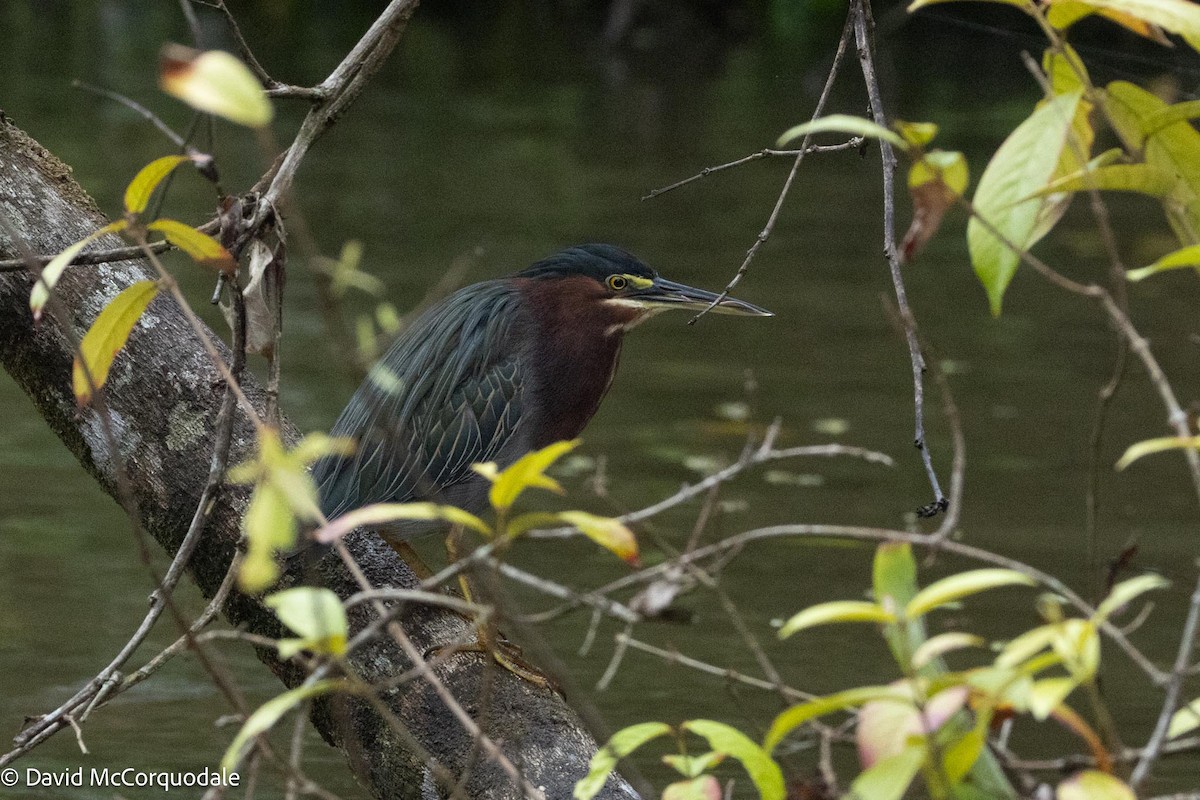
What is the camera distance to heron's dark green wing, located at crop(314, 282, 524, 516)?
10.7ft

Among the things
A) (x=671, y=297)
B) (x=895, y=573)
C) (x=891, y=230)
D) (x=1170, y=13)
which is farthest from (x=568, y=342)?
(x=1170, y=13)

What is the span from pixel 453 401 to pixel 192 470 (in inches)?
28.7

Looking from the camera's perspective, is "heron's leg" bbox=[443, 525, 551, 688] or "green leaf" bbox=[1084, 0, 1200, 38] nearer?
"green leaf" bbox=[1084, 0, 1200, 38]

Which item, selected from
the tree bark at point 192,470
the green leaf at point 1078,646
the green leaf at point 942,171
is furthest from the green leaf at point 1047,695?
the tree bark at point 192,470

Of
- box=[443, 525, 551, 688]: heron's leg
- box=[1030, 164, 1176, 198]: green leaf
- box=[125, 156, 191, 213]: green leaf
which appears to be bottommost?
box=[443, 525, 551, 688]: heron's leg

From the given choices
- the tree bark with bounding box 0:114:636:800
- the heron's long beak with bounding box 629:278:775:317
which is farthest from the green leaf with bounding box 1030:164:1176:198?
the heron's long beak with bounding box 629:278:775:317

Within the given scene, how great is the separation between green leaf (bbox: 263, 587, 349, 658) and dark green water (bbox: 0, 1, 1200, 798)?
2.08 ft

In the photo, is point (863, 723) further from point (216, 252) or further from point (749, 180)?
point (749, 180)

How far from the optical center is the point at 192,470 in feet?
9.03

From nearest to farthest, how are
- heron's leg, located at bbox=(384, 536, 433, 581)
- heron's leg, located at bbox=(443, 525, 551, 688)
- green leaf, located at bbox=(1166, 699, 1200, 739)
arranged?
1. green leaf, located at bbox=(1166, 699, 1200, 739)
2. heron's leg, located at bbox=(443, 525, 551, 688)
3. heron's leg, located at bbox=(384, 536, 433, 581)

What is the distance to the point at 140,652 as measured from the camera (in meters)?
4.90

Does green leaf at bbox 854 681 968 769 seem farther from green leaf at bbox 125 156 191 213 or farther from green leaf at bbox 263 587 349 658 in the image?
green leaf at bbox 125 156 191 213

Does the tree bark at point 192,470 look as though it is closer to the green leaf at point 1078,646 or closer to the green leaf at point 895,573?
the green leaf at point 895,573

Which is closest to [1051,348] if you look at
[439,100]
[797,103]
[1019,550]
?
[1019,550]
